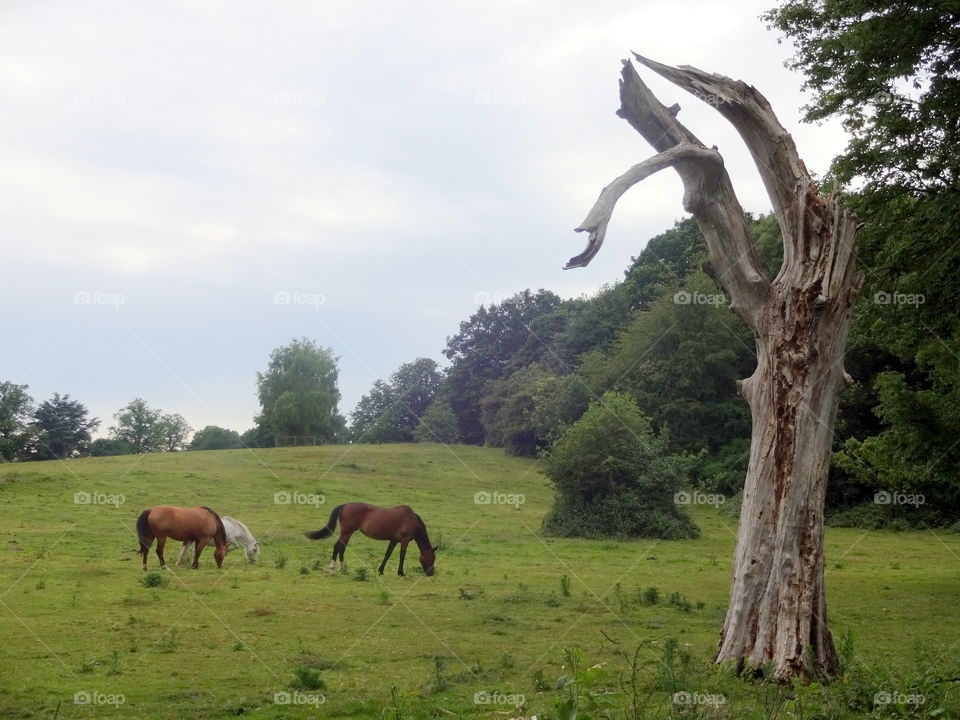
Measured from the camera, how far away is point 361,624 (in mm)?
14180

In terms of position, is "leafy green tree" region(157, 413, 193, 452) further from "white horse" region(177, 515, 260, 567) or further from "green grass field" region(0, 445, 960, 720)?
"white horse" region(177, 515, 260, 567)

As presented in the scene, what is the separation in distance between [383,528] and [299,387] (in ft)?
101

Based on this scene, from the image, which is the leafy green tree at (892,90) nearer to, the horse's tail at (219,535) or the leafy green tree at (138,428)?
the horse's tail at (219,535)

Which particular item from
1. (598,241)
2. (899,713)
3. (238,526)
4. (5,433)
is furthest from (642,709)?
(5,433)

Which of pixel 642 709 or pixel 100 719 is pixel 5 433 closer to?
pixel 100 719

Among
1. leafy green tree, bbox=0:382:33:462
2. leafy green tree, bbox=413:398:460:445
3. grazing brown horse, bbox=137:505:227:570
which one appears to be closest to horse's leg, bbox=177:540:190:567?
grazing brown horse, bbox=137:505:227:570

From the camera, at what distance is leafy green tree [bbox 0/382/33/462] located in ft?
134

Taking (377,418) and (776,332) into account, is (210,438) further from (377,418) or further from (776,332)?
(776,332)

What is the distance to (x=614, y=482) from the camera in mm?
31391

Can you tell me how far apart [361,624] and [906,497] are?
2435cm

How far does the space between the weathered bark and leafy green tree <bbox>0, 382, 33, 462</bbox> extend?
36931mm

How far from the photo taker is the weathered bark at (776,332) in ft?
32.3

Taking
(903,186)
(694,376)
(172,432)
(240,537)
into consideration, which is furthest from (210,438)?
(903,186)

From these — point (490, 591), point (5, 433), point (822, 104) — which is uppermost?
point (822, 104)
